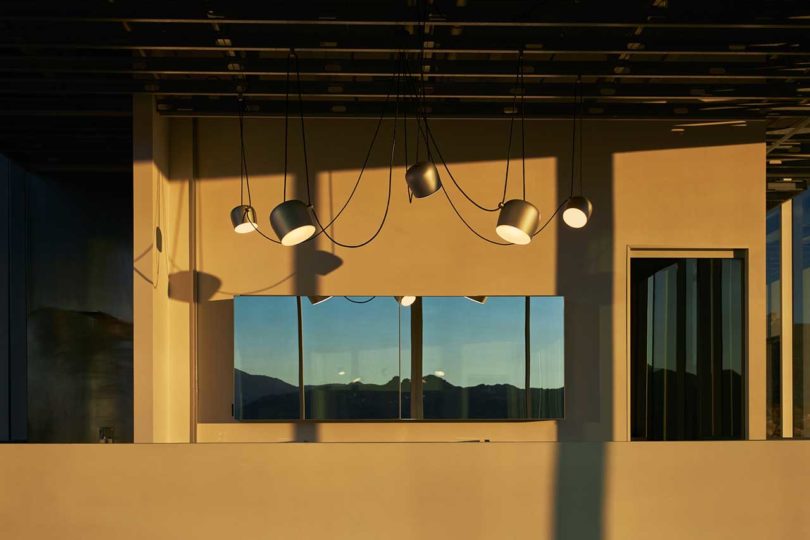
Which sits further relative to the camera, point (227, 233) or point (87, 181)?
point (87, 181)

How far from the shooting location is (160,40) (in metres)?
4.86

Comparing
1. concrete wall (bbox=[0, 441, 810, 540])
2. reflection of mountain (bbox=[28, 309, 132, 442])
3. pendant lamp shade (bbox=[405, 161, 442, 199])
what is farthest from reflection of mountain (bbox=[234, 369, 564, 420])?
reflection of mountain (bbox=[28, 309, 132, 442])

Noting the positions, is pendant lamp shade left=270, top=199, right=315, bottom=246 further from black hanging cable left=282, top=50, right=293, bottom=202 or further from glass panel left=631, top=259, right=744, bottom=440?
glass panel left=631, top=259, right=744, bottom=440

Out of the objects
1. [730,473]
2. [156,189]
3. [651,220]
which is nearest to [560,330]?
[651,220]

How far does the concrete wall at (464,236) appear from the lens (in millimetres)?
6309

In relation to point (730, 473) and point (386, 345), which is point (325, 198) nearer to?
point (386, 345)

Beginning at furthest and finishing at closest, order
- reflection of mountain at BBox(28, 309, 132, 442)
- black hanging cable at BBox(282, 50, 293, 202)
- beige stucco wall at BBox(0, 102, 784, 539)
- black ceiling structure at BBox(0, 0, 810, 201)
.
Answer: reflection of mountain at BBox(28, 309, 132, 442), beige stucco wall at BBox(0, 102, 784, 539), black hanging cable at BBox(282, 50, 293, 202), black ceiling structure at BBox(0, 0, 810, 201)

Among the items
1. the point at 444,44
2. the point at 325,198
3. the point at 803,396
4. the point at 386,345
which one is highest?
the point at 444,44

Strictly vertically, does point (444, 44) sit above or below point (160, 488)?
above

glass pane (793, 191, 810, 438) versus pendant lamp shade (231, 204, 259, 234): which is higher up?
pendant lamp shade (231, 204, 259, 234)

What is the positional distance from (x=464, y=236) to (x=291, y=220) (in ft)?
5.79

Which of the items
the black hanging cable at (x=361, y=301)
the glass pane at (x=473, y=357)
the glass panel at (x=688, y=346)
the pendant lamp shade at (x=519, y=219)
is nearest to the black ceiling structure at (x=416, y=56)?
the pendant lamp shade at (x=519, y=219)

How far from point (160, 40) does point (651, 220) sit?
3607 millimetres

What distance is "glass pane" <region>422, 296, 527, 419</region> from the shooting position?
20.8ft
